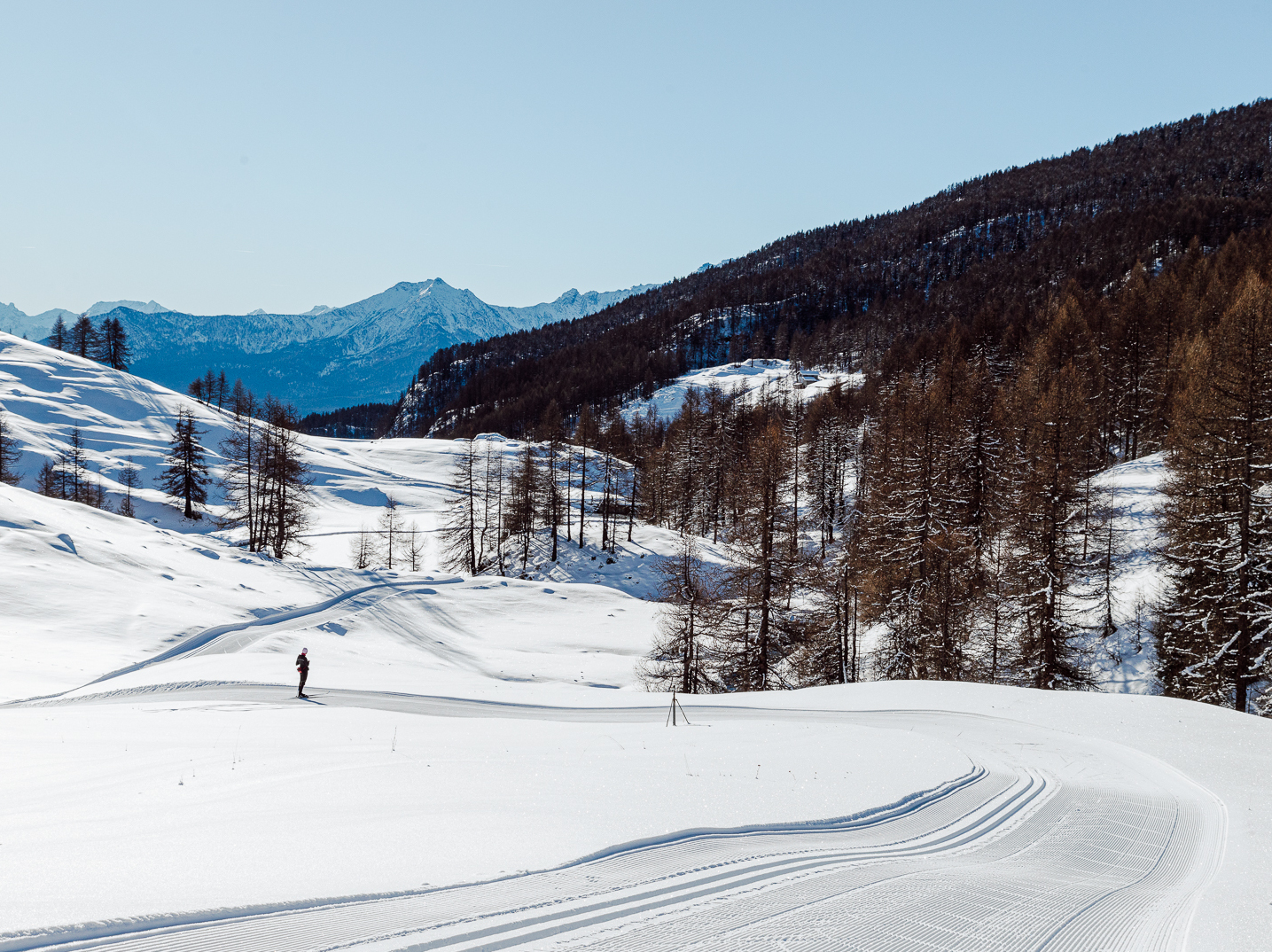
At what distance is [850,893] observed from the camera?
591 cm

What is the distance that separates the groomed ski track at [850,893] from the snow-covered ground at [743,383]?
121 meters

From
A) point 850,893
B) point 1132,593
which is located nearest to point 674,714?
point 850,893

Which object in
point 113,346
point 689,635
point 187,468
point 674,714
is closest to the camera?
point 674,714

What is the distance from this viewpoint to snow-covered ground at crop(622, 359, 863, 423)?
13875cm

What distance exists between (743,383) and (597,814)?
15177cm

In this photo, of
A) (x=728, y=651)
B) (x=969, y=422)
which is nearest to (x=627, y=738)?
(x=728, y=651)

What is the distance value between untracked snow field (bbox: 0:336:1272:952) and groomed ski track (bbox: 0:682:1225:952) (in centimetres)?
3

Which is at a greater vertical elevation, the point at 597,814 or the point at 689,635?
the point at 597,814

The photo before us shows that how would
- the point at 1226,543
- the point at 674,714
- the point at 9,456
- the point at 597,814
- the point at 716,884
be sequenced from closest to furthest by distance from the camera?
the point at 716,884 → the point at 597,814 → the point at 674,714 → the point at 1226,543 → the point at 9,456

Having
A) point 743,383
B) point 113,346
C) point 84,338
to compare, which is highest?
point 84,338

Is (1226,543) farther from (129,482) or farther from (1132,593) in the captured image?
(129,482)

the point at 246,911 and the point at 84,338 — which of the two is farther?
the point at 84,338

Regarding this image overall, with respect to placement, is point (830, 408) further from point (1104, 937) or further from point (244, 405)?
point (244, 405)

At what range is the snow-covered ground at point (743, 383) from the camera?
139 m
